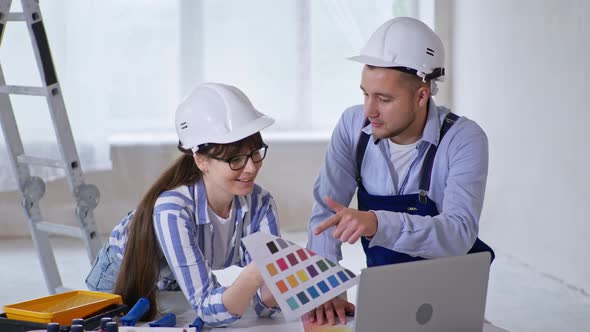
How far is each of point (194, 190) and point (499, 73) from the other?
11.1 ft


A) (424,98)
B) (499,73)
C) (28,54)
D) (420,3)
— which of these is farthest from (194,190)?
(420,3)

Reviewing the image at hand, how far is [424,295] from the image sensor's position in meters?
1.61

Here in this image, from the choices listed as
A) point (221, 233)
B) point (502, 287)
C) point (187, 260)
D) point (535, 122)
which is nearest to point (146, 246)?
point (187, 260)

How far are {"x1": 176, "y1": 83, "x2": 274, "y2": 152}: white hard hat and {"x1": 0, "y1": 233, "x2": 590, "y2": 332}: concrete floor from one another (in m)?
2.09

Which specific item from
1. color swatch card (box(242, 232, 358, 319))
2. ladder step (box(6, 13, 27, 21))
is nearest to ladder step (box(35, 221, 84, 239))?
ladder step (box(6, 13, 27, 21))

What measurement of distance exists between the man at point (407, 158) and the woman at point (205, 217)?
27 centimetres

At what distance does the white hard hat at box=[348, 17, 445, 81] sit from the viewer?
2.41 m

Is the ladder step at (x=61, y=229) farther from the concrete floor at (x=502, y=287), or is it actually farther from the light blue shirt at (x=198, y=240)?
the light blue shirt at (x=198, y=240)

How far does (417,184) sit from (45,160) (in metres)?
1.59

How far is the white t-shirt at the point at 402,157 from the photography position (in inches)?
98.7

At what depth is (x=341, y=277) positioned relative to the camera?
1652 millimetres

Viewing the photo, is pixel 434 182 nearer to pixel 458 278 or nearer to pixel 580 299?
pixel 458 278

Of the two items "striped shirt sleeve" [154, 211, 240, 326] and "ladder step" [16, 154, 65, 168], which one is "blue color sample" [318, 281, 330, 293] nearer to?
"striped shirt sleeve" [154, 211, 240, 326]

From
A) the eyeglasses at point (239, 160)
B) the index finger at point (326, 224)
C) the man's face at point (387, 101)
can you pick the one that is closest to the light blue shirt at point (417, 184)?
the man's face at point (387, 101)
